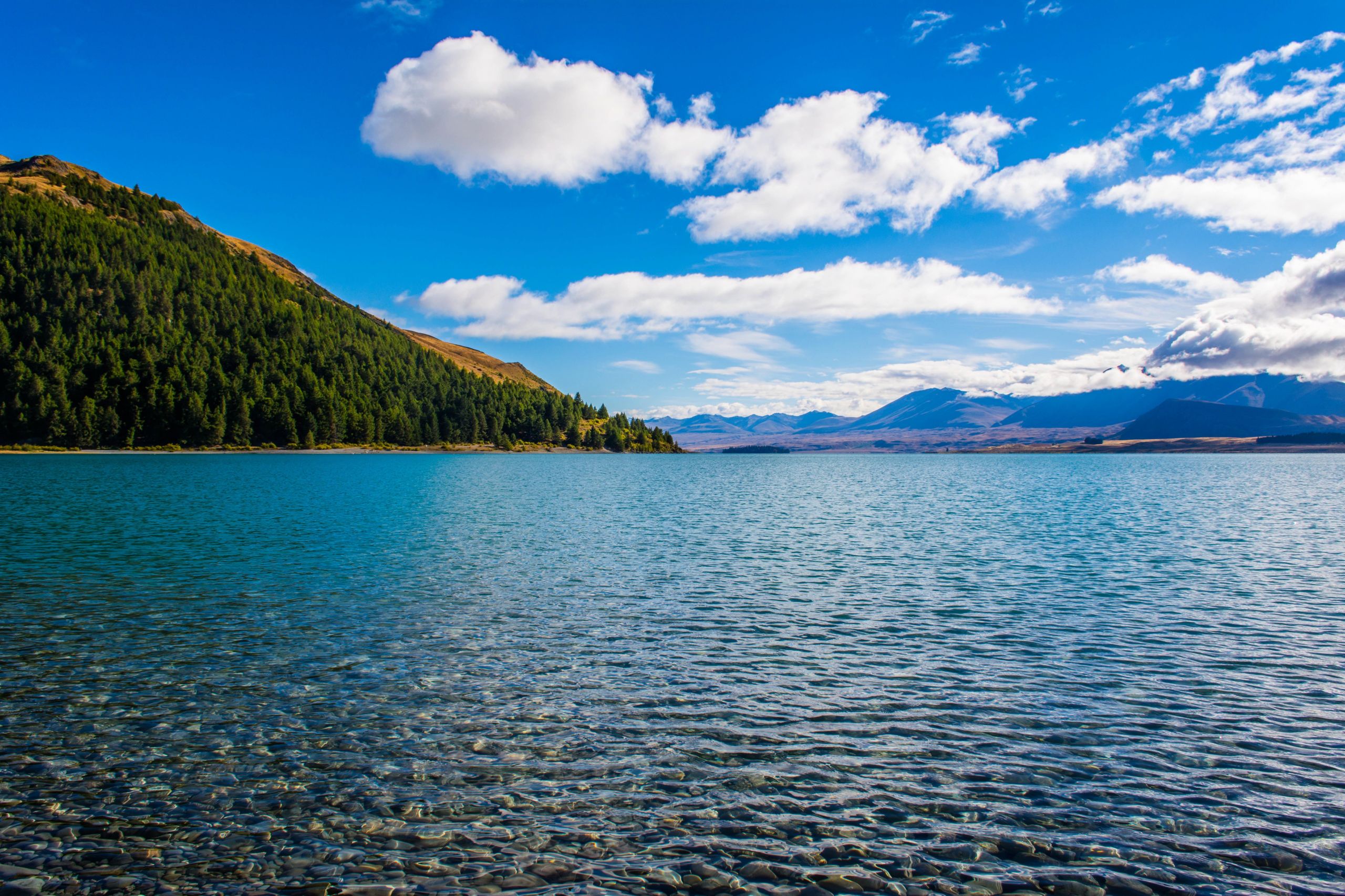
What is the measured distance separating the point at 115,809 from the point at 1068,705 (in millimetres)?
21363

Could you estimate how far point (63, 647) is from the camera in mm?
21812

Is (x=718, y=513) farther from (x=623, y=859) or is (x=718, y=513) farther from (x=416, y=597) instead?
(x=623, y=859)

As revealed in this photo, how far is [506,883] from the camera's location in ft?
33.8

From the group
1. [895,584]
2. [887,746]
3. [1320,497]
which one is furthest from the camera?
[1320,497]

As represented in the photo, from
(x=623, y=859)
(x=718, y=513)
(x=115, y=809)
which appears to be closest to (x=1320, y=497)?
(x=718, y=513)

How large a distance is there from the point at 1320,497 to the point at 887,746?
120 meters

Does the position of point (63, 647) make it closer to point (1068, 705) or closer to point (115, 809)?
point (115, 809)

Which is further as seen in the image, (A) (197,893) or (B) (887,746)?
(B) (887,746)

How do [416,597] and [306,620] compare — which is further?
[416,597]

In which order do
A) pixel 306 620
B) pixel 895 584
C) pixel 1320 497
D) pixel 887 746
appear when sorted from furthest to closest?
pixel 1320 497 → pixel 895 584 → pixel 306 620 → pixel 887 746

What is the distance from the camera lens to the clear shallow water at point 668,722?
36.3 feet

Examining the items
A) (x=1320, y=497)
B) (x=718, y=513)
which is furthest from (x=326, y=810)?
(x=1320, y=497)

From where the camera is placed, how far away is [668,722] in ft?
55.3

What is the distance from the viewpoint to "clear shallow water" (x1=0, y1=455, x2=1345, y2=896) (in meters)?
11.1
